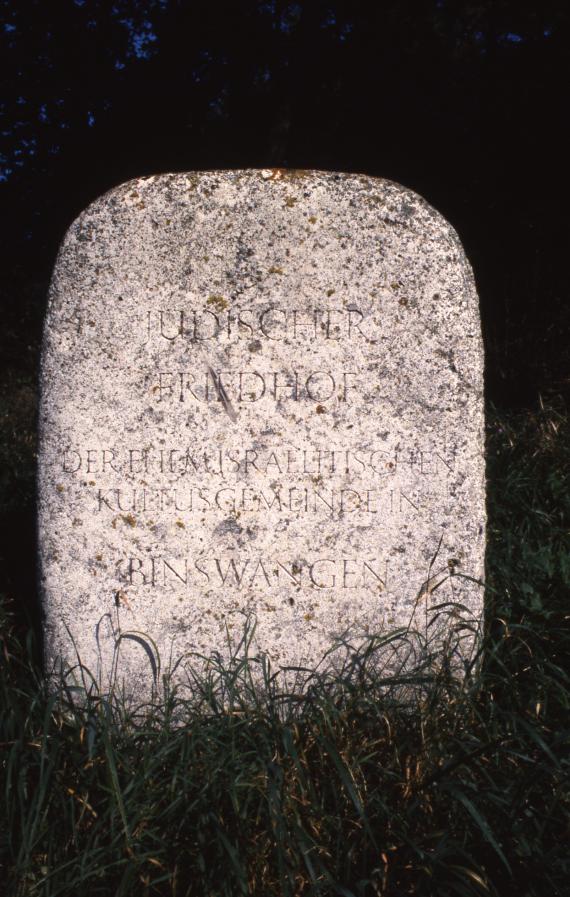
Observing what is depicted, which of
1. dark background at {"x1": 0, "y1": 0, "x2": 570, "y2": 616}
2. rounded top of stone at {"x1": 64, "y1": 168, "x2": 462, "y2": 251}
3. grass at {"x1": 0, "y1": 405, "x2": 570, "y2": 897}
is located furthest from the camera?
dark background at {"x1": 0, "y1": 0, "x2": 570, "y2": 616}

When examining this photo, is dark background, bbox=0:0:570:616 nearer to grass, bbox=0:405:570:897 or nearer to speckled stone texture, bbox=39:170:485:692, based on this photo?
speckled stone texture, bbox=39:170:485:692

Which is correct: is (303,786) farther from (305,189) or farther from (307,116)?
(307,116)

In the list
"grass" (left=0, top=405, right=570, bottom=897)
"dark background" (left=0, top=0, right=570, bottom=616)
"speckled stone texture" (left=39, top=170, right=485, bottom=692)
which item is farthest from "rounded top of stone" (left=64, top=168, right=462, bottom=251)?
"dark background" (left=0, top=0, right=570, bottom=616)

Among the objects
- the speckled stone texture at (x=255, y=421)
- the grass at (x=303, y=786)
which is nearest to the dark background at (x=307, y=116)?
the speckled stone texture at (x=255, y=421)

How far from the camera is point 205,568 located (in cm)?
219

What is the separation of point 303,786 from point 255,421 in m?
0.98

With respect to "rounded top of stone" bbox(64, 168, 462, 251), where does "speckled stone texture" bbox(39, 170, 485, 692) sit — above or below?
below

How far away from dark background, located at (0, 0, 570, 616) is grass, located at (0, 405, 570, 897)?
11.1 ft

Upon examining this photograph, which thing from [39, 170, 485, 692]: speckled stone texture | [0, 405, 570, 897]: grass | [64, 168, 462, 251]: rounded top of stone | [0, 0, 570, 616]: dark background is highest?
[0, 0, 570, 616]: dark background

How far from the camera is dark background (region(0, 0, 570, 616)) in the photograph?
5.41 meters

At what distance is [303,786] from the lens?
1692mm

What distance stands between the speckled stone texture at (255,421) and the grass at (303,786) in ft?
0.61

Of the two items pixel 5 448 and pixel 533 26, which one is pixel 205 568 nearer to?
pixel 5 448

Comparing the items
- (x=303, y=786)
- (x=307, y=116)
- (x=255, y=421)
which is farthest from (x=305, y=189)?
(x=307, y=116)
